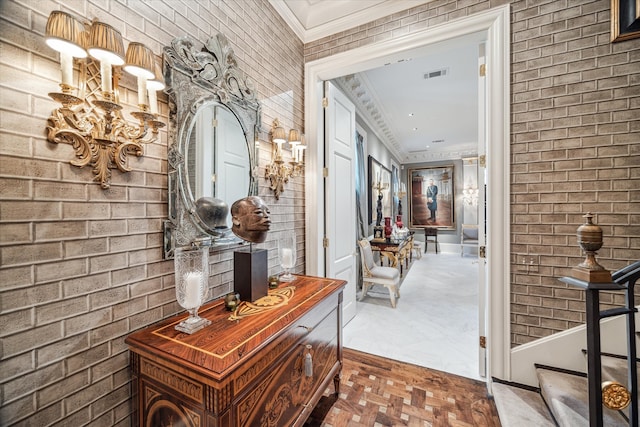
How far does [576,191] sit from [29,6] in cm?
284

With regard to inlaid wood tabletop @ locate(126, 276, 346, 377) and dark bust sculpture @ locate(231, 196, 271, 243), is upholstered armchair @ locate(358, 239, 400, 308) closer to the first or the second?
inlaid wood tabletop @ locate(126, 276, 346, 377)

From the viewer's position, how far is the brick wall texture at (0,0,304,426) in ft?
2.51

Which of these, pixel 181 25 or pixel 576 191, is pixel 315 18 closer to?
pixel 181 25

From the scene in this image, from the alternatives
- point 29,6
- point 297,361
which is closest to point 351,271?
point 297,361

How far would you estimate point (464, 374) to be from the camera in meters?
2.08

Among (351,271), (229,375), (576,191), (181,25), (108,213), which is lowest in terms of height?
(351,271)

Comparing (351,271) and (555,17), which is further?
(351,271)

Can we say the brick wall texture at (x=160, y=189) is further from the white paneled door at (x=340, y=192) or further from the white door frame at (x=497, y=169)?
the white paneled door at (x=340, y=192)

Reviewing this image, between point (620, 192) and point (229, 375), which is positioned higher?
point (620, 192)

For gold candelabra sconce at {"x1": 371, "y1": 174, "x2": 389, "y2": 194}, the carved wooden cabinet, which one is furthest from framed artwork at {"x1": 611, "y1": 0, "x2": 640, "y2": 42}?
gold candelabra sconce at {"x1": 371, "y1": 174, "x2": 389, "y2": 194}

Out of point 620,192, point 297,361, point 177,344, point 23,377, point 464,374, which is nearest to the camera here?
point 23,377

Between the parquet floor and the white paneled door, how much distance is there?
900 mm

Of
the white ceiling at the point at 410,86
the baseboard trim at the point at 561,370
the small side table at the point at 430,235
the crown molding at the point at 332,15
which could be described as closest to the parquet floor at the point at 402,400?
the baseboard trim at the point at 561,370

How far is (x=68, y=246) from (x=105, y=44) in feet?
2.35
